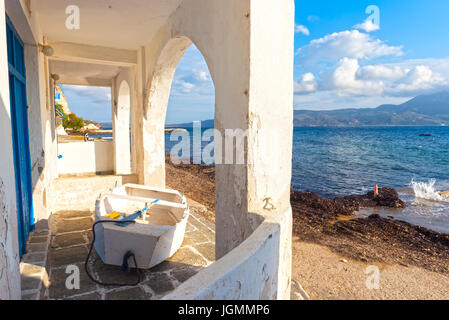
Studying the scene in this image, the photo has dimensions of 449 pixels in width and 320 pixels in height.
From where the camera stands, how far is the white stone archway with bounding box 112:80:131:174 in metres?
8.48

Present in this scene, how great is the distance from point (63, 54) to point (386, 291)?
7021mm

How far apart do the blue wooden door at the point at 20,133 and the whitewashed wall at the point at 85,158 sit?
3858 millimetres

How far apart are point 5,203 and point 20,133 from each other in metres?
2.74

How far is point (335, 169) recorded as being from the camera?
22781 mm

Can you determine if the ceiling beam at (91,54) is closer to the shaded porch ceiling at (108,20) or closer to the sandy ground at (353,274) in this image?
the shaded porch ceiling at (108,20)

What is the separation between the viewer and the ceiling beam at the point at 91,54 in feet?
18.6

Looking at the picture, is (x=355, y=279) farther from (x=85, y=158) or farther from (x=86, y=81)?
(x=86, y=81)

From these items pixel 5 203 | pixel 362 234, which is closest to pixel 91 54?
pixel 5 203

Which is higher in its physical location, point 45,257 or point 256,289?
point 256,289

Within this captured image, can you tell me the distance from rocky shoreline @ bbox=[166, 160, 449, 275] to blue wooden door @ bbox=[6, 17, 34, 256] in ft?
12.0

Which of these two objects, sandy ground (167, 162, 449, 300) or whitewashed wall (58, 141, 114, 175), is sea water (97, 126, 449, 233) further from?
whitewashed wall (58, 141, 114, 175)

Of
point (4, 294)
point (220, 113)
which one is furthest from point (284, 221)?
point (4, 294)
